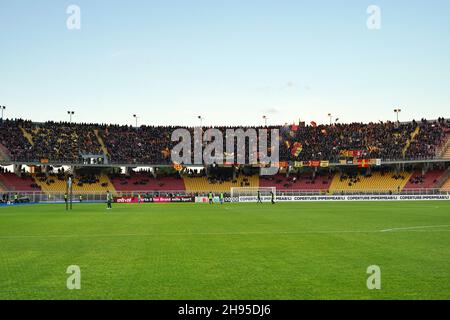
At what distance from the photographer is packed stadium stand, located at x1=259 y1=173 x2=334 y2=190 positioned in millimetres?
84188

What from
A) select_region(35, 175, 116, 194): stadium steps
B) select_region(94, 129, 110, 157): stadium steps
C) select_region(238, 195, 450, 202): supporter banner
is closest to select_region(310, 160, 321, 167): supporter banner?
select_region(238, 195, 450, 202): supporter banner

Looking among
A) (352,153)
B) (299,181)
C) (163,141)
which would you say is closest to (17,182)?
(163,141)

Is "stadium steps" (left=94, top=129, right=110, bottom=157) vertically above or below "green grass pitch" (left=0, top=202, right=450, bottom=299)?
above

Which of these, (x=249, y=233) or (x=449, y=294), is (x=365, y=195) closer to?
(x=249, y=233)

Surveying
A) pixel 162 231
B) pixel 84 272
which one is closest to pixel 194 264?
pixel 84 272

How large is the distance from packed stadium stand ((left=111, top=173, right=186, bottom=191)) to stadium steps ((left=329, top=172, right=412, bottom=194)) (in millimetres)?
27069

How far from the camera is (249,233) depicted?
21.0 metres

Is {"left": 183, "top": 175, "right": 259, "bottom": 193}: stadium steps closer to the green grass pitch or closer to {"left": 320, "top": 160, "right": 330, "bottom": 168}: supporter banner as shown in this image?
{"left": 320, "top": 160, "right": 330, "bottom": 168}: supporter banner

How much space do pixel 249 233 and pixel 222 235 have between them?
4.57 feet

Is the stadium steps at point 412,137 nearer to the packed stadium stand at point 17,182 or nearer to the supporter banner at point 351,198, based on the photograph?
the supporter banner at point 351,198

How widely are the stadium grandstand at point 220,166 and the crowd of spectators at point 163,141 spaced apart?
17cm

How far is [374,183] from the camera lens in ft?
265

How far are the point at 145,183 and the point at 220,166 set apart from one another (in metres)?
14.0

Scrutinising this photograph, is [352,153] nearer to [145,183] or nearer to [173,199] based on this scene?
[173,199]
